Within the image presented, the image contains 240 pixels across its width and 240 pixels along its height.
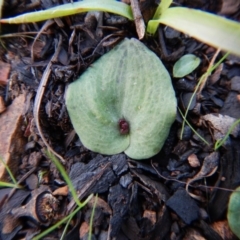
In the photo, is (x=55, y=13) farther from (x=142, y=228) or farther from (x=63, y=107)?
(x=142, y=228)

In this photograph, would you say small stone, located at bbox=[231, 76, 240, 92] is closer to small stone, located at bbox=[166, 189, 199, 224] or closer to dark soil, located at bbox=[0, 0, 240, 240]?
dark soil, located at bbox=[0, 0, 240, 240]

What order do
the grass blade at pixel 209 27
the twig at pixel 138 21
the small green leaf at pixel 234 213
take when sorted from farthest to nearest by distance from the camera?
the twig at pixel 138 21, the small green leaf at pixel 234 213, the grass blade at pixel 209 27

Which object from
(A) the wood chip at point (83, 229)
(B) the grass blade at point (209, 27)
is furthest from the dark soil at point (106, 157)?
(B) the grass blade at point (209, 27)

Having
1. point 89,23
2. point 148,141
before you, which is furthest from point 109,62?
point 148,141

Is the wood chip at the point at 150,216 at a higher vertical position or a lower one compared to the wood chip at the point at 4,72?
lower

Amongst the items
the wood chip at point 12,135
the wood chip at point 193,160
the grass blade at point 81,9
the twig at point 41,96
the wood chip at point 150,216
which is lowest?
the wood chip at point 150,216

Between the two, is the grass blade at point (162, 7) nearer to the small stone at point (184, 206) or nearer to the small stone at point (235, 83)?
the small stone at point (235, 83)

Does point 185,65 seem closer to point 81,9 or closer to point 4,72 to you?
point 81,9

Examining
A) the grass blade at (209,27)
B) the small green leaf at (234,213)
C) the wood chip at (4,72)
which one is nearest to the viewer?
the grass blade at (209,27)
